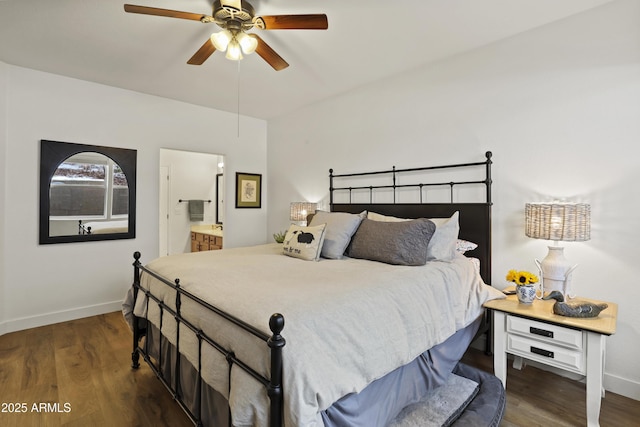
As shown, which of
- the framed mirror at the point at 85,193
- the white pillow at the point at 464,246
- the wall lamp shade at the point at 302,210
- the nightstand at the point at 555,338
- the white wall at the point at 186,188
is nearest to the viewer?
the nightstand at the point at 555,338

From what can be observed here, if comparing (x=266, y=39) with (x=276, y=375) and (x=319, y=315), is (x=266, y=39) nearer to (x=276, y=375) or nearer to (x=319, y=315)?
(x=319, y=315)

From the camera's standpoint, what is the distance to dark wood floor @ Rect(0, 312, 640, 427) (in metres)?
1.85

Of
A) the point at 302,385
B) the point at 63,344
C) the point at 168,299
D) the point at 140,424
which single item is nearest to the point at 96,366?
the point at 63,344

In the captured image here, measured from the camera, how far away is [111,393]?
2080 millimetres

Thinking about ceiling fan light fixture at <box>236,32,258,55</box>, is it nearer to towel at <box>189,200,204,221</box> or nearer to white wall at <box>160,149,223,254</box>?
white wall at <box>160,149,223,254</box>

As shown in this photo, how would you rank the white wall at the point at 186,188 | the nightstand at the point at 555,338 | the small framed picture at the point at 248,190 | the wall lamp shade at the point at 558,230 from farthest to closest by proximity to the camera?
the white wall at the point at 186,188 → the small framed picture at the point at 248,190 → the wall lamp shade at the point at 558,230 → the nightstand at the point at 555,338

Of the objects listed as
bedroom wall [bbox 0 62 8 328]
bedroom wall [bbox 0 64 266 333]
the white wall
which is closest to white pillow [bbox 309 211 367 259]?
bedroom wall [bbox 0 64 266 333]

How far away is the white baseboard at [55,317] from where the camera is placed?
10.2 ft

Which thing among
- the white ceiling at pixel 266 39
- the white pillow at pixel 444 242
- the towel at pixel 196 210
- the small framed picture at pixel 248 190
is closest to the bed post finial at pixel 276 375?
the white pillow at pixel 444 242

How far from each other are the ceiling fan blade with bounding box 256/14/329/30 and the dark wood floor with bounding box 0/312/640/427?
2.47 m

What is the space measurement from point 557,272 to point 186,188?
19.5ft

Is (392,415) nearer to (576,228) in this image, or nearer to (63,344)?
(576,228)

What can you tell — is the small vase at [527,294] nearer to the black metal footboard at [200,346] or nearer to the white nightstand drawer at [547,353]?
the white nightstand drawer at [547,353]

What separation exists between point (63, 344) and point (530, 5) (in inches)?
181
